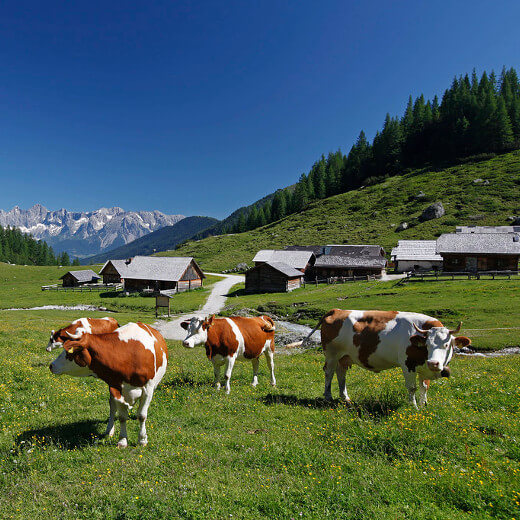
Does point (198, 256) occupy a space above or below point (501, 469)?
above

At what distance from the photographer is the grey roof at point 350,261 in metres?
65.2

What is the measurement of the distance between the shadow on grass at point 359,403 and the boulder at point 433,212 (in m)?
108

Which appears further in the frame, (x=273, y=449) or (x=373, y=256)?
(x=373, y=256)

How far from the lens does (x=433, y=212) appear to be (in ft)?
338

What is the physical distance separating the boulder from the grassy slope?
2476 millimetres

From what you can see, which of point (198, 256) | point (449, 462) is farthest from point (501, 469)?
point (198, 256)

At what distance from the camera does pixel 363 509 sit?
4.93 m

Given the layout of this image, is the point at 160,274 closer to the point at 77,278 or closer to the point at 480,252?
the point at 77,278

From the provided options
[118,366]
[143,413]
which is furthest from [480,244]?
[118,366]

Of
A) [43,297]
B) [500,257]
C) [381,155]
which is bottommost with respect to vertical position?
[43,297]

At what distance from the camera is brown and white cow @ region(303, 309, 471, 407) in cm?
791

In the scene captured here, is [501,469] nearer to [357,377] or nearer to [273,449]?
[273,449]

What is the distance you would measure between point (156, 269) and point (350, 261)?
4150 centimetres

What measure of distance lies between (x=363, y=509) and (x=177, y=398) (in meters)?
6.72
